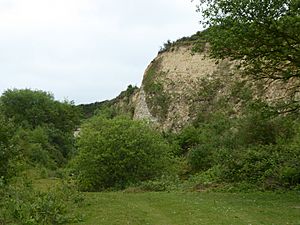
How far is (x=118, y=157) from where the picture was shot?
31.9m

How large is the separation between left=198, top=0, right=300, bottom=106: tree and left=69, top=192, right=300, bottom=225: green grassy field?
17.9 ft

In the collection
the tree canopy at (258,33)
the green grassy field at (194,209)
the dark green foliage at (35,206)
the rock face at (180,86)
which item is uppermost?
the rock face at (180,86)

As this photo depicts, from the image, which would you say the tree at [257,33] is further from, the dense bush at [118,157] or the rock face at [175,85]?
the rock face at [175,85]

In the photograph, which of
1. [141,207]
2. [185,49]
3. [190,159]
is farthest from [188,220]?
[185,49]

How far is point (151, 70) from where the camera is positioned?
216ft

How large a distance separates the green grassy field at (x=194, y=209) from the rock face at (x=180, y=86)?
90.7ft

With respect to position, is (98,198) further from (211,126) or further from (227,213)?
(211,126)

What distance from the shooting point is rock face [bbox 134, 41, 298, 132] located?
55.5m

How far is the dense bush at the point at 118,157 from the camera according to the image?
32.0m

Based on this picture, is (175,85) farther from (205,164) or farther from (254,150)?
(254,150)

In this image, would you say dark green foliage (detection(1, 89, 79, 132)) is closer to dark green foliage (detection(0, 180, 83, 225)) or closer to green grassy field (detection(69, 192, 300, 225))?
dark green foliage (detection(0, 180, 83, 225))

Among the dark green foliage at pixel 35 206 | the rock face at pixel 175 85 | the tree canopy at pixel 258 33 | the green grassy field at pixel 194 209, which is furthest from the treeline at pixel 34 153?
the rock face at pixel 175 85

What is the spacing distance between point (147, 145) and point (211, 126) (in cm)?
1265

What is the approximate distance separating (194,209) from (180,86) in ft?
136
